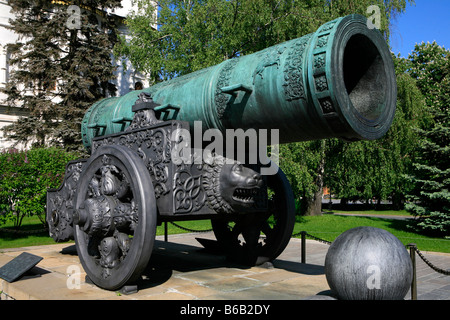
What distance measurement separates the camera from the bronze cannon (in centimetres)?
324

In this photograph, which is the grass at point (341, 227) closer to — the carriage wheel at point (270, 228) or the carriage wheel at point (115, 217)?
the carriage wheel at point (270, 228)

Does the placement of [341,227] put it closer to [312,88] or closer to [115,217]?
[115,217]

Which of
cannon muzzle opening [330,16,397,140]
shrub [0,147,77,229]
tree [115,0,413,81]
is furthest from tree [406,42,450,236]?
shrub [0,147,77,229]

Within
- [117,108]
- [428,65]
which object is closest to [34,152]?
[117,108]

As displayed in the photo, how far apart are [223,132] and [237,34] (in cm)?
1257

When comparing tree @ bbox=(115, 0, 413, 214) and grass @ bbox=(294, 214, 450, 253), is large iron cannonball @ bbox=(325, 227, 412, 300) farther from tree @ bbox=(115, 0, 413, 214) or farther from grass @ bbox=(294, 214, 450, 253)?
tree @ bbox=(115, 0, 413, 214)

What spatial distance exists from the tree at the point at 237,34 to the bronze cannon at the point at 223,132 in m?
9.02

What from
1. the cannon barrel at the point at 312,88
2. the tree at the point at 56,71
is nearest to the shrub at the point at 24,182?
the tree at the point at 56,71

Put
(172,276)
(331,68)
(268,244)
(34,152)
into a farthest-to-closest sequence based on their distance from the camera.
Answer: (34,152) < (268,244) < (172,276) < (331,68)

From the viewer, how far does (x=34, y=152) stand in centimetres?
1110

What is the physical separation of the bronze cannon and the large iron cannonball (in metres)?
0.87

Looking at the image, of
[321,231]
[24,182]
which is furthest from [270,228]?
[321,231]
